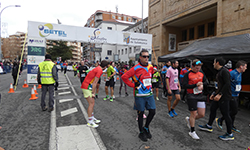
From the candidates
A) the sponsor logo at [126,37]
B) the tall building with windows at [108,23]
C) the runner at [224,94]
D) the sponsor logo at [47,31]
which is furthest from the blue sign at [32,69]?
the tall building with windows at [108,23]

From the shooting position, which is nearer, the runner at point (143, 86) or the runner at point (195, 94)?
the runner at point (143, 86)

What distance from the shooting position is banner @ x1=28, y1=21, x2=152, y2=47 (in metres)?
11.6

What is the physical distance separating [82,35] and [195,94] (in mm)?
11060

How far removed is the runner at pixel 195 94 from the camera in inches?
154

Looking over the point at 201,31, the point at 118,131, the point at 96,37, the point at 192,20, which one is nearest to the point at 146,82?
the point at 118,131

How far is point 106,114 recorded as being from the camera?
580 cm

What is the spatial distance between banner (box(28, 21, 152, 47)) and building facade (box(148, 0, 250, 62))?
22.4 feet

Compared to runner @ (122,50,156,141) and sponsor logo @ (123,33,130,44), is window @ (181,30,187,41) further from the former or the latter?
runner @ (122,50,156,141)

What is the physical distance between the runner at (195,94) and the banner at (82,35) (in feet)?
34.5

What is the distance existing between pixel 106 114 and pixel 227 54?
236 inches

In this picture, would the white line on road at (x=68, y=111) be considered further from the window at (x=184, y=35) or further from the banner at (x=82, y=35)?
the window at (x=184, y=35)

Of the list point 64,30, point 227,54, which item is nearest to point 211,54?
point 227,54

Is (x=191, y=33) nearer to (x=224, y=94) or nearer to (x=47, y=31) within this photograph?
(x=47, y=31)

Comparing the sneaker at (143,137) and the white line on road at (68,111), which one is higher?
the sneaker at (143,137)
